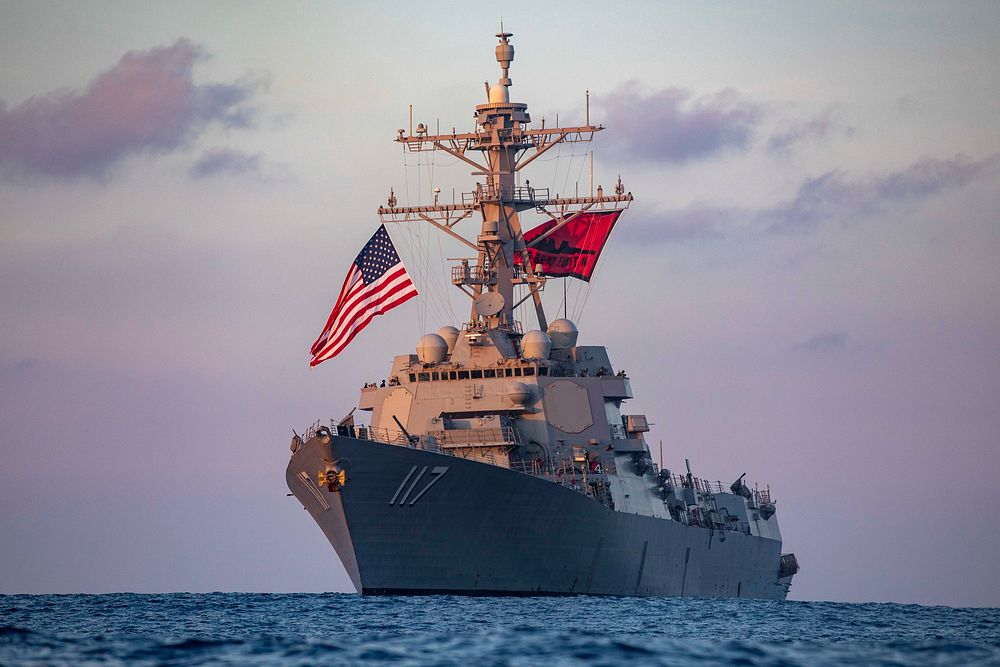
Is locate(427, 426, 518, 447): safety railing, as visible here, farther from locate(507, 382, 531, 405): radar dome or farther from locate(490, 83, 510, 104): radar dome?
locate(490, 83, 510, 104): radar dome

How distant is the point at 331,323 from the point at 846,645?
1969 centimetres

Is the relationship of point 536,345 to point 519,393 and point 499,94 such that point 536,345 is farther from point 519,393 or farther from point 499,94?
point 499,94

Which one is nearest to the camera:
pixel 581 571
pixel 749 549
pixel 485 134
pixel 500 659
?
pixel 500 659

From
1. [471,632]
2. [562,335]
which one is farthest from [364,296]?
[471,632]

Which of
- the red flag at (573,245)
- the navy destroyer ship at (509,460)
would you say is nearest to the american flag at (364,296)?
the navy destroyer ship at (509,460)

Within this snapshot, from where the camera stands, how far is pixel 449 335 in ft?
165

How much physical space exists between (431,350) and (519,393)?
11.7 feet

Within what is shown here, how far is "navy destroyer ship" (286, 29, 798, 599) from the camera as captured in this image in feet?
138

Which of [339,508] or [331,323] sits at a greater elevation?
[331,323]

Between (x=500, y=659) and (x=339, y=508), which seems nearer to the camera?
(x=500, y=659)

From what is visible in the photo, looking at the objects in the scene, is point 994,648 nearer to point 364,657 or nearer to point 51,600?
point 364,657

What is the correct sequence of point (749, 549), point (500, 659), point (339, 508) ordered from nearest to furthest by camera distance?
point (500, 659), point (339, 508), point (749, 549)

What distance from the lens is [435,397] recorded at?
4778 cm

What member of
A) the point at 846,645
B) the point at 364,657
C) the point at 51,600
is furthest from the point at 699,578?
the point at 364,657
